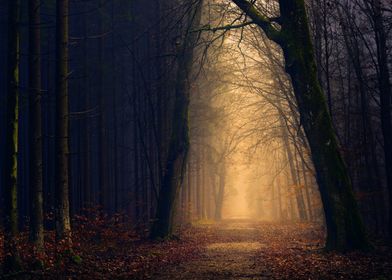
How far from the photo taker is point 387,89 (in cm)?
1496

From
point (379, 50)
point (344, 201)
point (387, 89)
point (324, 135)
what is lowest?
point (344, 201)

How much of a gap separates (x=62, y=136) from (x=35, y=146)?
115cm

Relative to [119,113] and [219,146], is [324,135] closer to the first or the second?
[119,113]

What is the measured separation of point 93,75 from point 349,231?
59.0 feet

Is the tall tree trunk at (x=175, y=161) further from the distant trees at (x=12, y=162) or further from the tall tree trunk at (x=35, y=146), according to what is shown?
the distant trees at (x=12, y=162)

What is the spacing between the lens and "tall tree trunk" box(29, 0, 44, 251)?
37.8ft

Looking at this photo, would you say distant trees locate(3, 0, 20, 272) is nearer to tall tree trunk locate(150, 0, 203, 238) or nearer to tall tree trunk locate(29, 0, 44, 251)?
tall tree trunk locate(29, 0, 44, 251)

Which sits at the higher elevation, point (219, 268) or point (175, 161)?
point (175, 161)

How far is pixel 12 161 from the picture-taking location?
9.78m

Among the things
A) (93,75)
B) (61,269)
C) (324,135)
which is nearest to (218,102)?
(93,75)

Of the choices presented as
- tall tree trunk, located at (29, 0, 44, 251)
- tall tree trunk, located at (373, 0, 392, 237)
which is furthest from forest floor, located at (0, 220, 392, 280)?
tall tree trunk, located at (373, 0, 392, 237)

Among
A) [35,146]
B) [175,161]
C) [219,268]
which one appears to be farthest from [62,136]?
[175,161]

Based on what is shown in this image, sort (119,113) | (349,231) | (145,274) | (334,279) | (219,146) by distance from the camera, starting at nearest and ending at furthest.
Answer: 1. (334,279)
2. (145,274)
3. (349,231)
4. (119,113)
5. (219,146)

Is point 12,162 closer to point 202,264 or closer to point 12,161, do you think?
point 12,161
